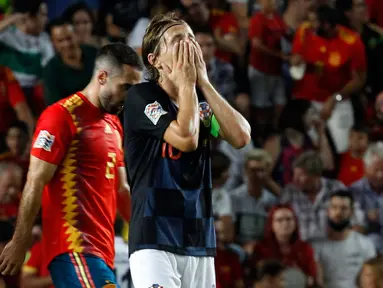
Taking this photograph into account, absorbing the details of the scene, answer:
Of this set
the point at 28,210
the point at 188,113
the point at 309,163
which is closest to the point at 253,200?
the point at 309,163

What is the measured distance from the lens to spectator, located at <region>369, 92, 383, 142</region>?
32.8 feet

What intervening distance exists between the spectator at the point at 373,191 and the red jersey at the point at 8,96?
3.54m

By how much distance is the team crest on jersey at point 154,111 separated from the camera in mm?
4141

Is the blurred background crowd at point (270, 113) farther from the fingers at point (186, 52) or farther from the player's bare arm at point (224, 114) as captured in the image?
the fingers at point (186, 52)

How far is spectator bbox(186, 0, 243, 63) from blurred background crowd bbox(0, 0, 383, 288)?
0.01 meters

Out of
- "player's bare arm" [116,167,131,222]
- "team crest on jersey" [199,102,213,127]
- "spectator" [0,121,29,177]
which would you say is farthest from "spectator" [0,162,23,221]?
"team crest on jersey" [199,102,213,127]

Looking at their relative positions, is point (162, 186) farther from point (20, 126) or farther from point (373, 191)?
point (373, 191)

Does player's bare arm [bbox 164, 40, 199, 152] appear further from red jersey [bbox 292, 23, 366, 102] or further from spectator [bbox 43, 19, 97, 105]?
red jersey [bbox 292, 23, 366, 102]

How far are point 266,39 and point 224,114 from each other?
6500 millimetres

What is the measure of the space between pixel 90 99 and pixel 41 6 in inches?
173

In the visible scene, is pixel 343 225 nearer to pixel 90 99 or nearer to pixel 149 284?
pixel 90 99

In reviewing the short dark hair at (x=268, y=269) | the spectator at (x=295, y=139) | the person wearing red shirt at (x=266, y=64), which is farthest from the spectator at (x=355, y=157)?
the short dark hair at (x=268, y=269)

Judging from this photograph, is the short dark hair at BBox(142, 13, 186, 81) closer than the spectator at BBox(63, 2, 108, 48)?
Yes

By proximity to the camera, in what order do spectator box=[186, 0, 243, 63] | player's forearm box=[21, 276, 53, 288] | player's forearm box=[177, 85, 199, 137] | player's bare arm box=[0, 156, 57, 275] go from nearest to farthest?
1. player's forearm box=[177, 85, 199, 137]
2. player's bare arm box=[0, 156, 57, 275]
3. player's forearm box=[21, 276, 53, 288]
4. spectator box=[186, 0, 243, 63]
